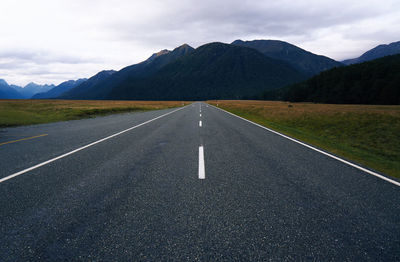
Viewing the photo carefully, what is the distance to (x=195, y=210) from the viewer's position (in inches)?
121

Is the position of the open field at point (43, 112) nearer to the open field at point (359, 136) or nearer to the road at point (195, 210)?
the road at point (195, 210)

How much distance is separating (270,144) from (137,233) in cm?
641

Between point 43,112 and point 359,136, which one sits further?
point 43,112

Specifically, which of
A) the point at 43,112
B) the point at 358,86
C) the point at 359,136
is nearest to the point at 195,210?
the point at 359,136

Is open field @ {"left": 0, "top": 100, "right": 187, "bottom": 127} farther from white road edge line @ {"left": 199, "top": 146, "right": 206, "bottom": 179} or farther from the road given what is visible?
white road edge line @ {"left": 199, "top": 146, "right": 206, "bottom": 179}

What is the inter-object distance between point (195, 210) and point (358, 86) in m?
75.6

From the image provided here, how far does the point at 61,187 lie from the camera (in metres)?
3.90

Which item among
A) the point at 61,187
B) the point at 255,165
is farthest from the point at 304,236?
the point at 61,187

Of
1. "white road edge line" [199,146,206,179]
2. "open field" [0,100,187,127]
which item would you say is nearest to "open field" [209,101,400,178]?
"white road edge line" [199,146,206,179]

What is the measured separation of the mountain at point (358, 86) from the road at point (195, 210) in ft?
219

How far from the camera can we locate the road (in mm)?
2275

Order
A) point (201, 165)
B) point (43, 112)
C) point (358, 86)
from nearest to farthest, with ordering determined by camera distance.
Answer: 1. point (201, 165)
2. point (43, 112)
3. point (358, 86)

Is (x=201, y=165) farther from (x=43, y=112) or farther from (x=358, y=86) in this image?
(x=358, y=86)

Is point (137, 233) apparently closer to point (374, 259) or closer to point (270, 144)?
point (374, 259)
